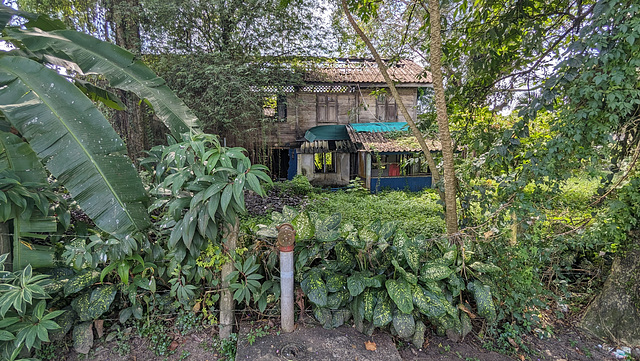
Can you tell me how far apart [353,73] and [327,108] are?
1715mm

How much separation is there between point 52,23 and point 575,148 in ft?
18.0

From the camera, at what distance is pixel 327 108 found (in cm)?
1238

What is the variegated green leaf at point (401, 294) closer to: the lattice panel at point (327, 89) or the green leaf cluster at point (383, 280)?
the green leaf cluster at point (383, 280)

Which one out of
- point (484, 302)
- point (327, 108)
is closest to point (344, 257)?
point (484, 302)

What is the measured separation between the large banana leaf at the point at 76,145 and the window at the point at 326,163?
10519mm

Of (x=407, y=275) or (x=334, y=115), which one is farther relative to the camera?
(x=334, y=115)

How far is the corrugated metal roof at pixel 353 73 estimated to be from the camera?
11398 mm

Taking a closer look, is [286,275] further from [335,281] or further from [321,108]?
[321,108]

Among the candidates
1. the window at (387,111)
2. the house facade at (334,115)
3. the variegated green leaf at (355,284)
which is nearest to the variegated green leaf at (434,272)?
the variegated green leaf at (355,284)

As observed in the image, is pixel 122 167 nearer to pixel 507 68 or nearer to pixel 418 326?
pixel 418 326

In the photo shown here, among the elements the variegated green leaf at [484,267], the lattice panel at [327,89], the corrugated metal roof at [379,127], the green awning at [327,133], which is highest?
the lattice panel at [327,89]

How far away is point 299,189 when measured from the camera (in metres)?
9.84

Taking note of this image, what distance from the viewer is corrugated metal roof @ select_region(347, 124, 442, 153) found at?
10860 mm

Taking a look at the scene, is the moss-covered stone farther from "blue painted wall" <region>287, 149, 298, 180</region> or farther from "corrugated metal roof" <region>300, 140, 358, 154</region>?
"blue painted wall" <region>287, 149, 298, 180</region>
